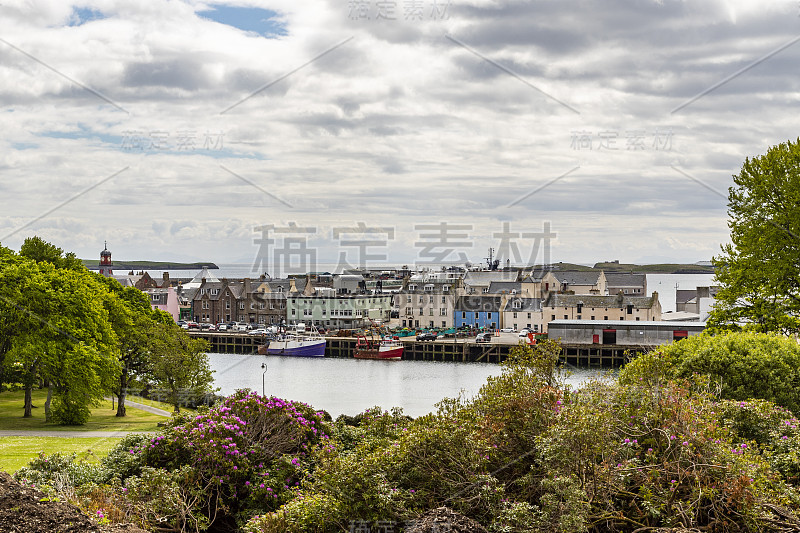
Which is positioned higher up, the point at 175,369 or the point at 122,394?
the point at 175,369

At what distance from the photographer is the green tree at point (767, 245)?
20547mm

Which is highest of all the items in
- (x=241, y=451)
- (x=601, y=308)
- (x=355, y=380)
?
(x=601, y=308)

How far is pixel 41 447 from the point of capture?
20.2 metres

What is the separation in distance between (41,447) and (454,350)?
185ft

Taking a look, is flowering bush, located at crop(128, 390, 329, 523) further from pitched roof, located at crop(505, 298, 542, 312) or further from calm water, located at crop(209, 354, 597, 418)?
pitched roof, located at crop(505, 298, 542, 312)

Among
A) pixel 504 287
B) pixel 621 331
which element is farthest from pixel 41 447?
pixel 504 287

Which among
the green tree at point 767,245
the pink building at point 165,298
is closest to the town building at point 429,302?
the pink building at point 165,298

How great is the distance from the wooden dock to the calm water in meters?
3.25

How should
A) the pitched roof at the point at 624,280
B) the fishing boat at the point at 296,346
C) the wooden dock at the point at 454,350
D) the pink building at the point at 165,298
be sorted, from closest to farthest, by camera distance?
1. the wooden dock at the point at 454,350
2. the fishing boat at the point at 296,346
3. the pitched roof at the point at 624,280
4. the pink building at the point at 165,298

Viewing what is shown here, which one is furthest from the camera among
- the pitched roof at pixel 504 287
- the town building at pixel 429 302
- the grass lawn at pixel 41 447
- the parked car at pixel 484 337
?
the pitched roof at pixel 504 287

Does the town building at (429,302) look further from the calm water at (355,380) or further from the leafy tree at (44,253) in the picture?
the leafy tree at (44,253)

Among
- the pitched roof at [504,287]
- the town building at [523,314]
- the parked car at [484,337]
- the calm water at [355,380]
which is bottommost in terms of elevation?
the calm water at [355,380]

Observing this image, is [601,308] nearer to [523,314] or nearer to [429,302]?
[523,314]

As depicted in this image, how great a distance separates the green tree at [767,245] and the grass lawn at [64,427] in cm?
2046
